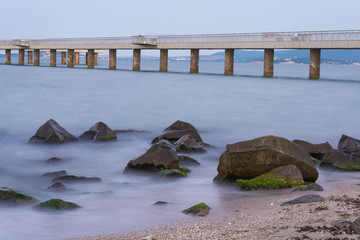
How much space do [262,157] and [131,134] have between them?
816 centimetres

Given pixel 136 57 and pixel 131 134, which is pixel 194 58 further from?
pixel 131 134

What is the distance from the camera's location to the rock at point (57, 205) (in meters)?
7.14

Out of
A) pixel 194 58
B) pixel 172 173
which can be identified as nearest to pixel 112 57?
pixel 194 58

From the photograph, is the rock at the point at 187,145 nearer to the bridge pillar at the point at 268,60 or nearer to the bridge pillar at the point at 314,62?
the bridge pillar at the point at 314,62

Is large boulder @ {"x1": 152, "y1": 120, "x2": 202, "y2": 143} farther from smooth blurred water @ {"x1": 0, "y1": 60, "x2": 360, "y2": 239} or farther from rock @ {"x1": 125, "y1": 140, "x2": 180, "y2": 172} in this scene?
rock @ {"x1": 125, "y1": 140, "x2": 180, "y2": 172}

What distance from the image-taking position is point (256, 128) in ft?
63.5

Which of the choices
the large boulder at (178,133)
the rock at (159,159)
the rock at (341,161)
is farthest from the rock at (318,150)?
the rock at (159,159)

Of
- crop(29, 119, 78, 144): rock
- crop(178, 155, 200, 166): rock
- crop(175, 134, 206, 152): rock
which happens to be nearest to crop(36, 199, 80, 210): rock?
crop(178, 155, 200, 166): rock

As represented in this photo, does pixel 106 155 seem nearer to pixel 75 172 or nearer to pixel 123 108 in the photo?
pixel 75 172

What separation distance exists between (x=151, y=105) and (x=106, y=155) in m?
14.2

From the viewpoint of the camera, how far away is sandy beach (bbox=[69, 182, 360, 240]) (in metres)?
5.11

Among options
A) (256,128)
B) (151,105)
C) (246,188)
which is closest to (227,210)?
(246,188)

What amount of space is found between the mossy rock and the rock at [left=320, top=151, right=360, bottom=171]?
240 cm

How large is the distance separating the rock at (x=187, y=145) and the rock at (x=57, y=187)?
3839mm
